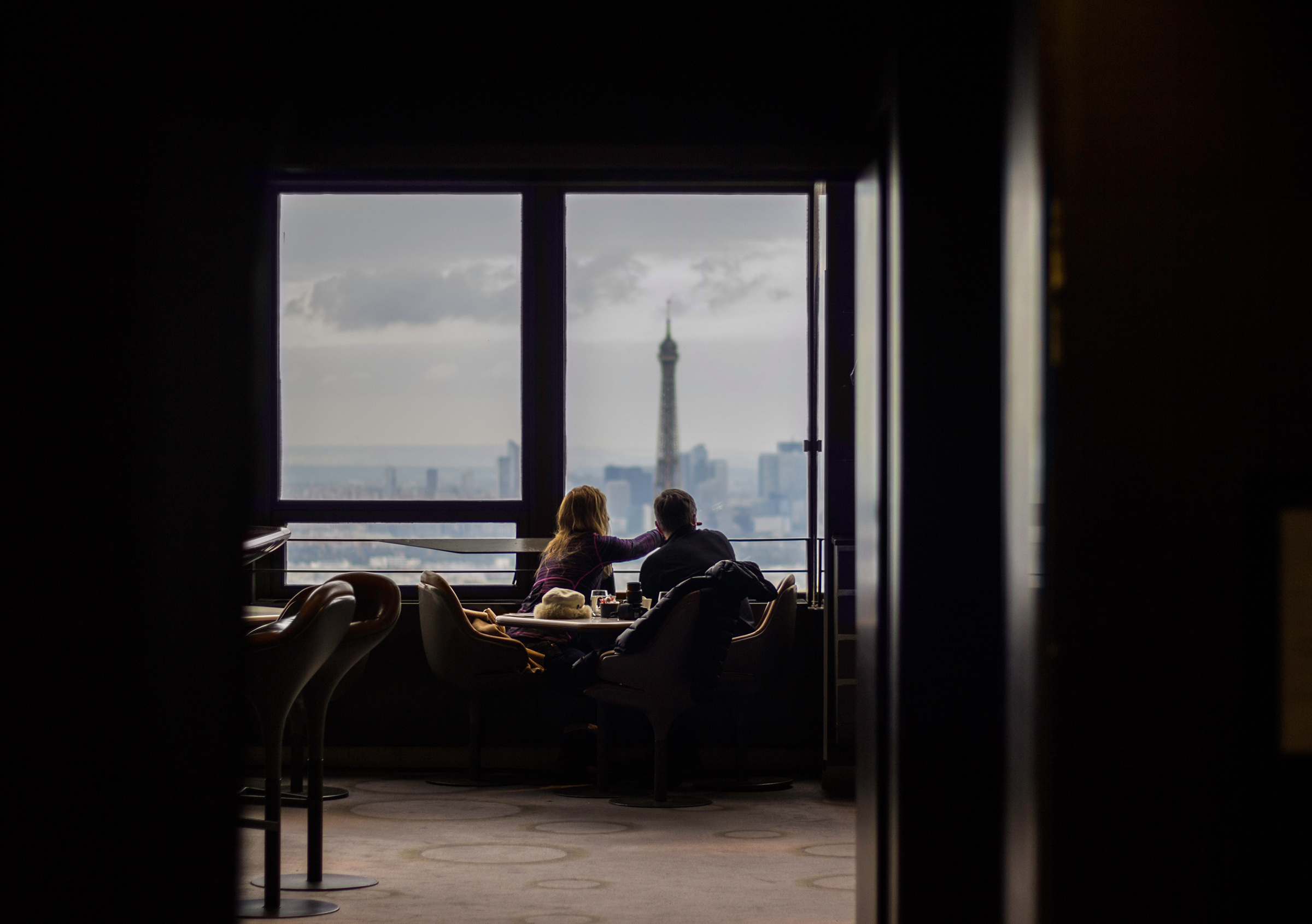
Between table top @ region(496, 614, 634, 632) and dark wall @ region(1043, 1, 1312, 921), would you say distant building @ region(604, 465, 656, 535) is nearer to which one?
table top @ region(496, 614, 634, 632)

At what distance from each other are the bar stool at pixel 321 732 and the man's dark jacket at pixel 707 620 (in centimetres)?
131

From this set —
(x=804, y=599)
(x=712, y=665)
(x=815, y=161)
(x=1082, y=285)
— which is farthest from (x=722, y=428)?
(x=1082, y=285)

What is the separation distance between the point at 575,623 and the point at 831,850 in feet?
5.22

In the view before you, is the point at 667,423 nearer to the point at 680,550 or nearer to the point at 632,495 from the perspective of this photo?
the point at 632,495

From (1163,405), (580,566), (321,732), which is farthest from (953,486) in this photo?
(580,566)

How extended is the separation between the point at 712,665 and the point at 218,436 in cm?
343

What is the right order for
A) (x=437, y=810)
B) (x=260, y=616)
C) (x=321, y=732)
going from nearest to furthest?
(x=321, y=732), (x=260, y=616), (x=437, y=810)

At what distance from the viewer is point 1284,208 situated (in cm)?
194

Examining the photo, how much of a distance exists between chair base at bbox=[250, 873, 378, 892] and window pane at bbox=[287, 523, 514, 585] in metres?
2.68

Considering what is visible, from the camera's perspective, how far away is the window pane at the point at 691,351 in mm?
7219

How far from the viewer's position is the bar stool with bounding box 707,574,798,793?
18.9ft

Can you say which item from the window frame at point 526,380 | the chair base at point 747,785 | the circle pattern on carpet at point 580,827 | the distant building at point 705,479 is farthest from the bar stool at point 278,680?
the distant building at point 705,479

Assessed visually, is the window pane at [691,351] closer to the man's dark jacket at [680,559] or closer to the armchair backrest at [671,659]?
the man's dark jacket at [680,559]

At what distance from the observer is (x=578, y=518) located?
6184 mm
